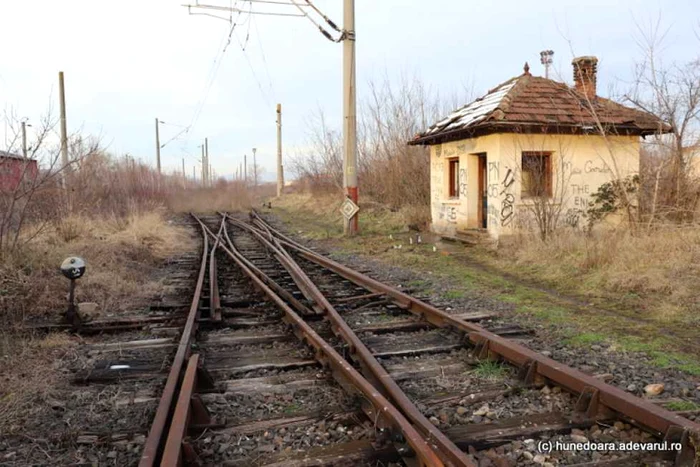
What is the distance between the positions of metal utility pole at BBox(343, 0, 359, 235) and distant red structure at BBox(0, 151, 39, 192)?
30.7 feet

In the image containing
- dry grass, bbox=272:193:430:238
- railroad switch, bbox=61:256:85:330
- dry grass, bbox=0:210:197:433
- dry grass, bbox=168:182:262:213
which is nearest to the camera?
dry grass, bbox=0:210:197:433

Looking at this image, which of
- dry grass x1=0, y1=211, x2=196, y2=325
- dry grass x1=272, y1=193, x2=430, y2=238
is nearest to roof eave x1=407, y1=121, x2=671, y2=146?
dry grass x1=272, y1=193, x2=430, y2=238

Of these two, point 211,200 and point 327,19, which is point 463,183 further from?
point 211,200

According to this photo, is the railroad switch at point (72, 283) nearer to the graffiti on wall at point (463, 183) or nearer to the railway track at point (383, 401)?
the railway track at point (383, 401)

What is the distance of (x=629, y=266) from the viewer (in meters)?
8.64

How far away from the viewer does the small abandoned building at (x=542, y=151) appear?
13.2 metres

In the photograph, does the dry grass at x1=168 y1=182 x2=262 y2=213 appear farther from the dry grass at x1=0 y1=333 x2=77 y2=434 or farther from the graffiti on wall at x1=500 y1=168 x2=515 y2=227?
the dry grass at x1=0 y1=333 x2=77 y2=434

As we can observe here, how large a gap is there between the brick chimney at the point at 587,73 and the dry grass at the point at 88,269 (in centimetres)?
1229

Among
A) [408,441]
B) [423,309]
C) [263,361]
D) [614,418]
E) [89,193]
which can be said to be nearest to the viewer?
[408,441]

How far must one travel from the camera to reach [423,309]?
675cm

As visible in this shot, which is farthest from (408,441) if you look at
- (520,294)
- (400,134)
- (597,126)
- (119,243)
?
(400,134)

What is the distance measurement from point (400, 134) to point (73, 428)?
22386 mm

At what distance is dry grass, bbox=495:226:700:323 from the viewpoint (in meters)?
7.36

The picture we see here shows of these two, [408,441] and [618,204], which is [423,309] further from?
[618,204]
